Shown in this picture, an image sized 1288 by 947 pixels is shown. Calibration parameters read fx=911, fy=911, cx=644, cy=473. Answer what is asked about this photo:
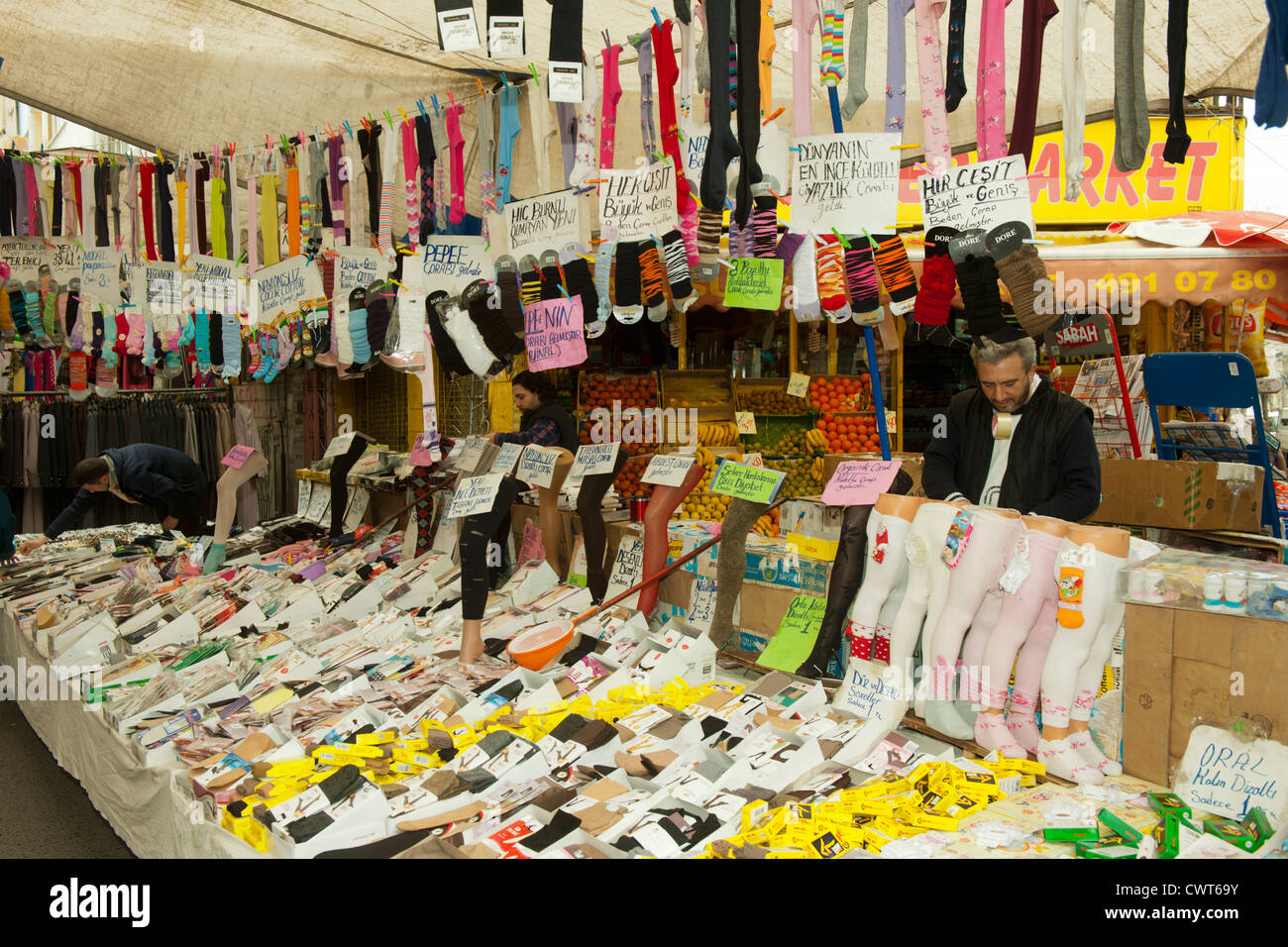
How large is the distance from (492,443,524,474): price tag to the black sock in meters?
1.52

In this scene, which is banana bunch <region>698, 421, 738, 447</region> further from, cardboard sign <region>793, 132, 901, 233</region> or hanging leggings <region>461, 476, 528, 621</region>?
cardboard sign <region>793, 132, 901, 233</region>

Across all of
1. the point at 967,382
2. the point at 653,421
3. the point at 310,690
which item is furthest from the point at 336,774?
the point at 967,382

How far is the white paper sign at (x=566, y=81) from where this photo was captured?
2814 mm

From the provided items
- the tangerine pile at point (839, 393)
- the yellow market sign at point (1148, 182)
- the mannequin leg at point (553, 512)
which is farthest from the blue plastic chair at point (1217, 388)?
the yellow market sign at point (1148, 182)

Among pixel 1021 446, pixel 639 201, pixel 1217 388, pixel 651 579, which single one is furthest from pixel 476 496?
pixel 1217 388

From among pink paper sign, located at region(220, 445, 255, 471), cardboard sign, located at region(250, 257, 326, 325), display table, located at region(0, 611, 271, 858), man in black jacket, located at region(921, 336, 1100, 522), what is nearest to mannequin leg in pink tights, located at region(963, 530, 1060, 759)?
man in black jacket, located at region(921, 336, 1100, 522)

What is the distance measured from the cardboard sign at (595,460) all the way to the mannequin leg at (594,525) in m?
0.02

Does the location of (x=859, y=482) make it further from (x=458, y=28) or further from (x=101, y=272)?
(x=101, y=272)

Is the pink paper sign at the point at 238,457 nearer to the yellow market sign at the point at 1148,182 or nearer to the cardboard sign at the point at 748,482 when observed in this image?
the cardboard sign at the point at 748,482

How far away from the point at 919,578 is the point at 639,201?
5.82ft

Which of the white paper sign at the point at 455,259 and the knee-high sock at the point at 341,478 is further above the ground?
the white paper sign at the point at 455,259

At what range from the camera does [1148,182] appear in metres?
8.26

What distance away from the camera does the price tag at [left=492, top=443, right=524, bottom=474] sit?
13.2 ft
